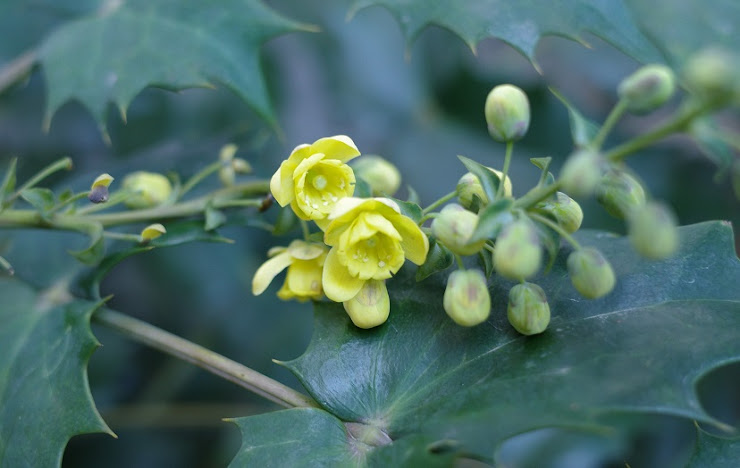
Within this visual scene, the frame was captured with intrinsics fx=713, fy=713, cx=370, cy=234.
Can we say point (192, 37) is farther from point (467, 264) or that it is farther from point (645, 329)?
point (645, 329)

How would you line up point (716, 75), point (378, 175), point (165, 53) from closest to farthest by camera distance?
point (716, 75)
point (378, 175)
point (165, 53)

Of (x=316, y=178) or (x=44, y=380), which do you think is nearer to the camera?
(x=316, y=178)

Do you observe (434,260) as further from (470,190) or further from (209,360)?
(209,360)

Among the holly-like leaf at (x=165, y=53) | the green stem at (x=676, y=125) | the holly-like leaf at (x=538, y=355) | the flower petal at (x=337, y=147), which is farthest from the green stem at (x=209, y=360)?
the green stem at (x=676, y=125)

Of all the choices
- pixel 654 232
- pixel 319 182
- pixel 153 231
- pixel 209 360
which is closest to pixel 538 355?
pixel 654 232

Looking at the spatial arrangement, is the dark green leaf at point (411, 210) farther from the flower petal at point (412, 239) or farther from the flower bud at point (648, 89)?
the flower bud at point (648, 89)

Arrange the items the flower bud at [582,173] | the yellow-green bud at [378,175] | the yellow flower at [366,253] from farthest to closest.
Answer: the yellow-green bud at [378,175], the yellow flower at [366,253], the flower bud at [582,173]

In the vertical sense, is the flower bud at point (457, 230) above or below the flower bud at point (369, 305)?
above
